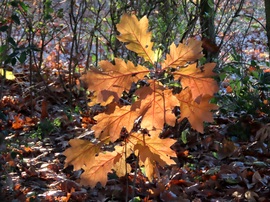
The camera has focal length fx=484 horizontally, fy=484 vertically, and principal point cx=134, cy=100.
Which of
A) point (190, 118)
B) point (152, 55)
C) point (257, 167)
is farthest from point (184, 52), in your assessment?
point (257, 167)

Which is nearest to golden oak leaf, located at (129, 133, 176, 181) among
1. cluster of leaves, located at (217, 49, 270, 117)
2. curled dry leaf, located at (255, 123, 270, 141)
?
curled dry leaf, located at (255, 123, 270, 141)

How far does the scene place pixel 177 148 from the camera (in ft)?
14.0

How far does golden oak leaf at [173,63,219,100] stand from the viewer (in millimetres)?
1404

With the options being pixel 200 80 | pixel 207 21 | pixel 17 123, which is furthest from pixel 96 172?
pixel 207 21

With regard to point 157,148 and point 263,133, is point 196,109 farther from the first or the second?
point 263,133

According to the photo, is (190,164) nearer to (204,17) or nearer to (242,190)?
(242,190)

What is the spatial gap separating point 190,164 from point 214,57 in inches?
53.7

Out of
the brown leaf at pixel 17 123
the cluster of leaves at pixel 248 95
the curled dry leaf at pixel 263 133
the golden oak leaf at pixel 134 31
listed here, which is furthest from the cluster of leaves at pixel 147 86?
the brown leaf at pixel 17 123

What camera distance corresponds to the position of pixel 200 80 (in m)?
1.41

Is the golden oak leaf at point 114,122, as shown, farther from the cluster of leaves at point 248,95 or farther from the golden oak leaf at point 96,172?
the cluster of leaves at point 248,95

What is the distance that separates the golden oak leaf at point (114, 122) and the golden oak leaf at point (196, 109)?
17 centimetres

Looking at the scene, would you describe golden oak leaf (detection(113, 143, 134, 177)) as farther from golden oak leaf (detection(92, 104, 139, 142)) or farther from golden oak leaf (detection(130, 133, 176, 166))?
golden oak leaf (detection(92, 104, 139, 142))

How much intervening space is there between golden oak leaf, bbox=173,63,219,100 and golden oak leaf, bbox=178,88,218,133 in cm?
6

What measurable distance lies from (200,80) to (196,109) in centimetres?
12
